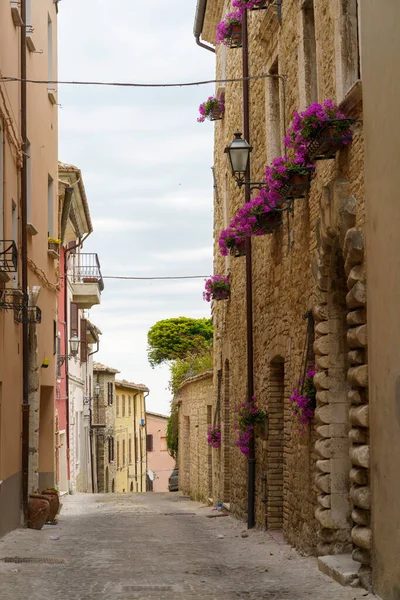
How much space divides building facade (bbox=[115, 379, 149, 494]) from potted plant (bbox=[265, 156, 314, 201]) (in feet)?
131

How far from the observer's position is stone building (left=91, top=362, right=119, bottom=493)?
146 feet

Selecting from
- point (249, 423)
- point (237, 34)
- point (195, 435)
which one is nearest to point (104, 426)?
point (195, 435)

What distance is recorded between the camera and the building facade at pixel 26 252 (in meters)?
13.7

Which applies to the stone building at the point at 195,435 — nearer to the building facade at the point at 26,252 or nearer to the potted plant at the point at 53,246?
the building facade at the point at 26,252

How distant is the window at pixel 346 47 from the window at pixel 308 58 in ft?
5.51

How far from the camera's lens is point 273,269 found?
14.0 meters

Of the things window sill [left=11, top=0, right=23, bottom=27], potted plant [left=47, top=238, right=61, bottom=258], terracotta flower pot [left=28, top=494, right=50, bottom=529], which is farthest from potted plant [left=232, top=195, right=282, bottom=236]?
potted plant [left=47, top=238, right=61, bottom=258]

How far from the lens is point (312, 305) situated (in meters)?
10.9

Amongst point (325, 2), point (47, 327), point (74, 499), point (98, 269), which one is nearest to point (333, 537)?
point (325, 2)

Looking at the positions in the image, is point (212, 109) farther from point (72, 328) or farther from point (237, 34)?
point (72, 328)

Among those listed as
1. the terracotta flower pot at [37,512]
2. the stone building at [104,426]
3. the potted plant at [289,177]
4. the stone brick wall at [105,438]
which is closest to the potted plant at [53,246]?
the terracotta flower pot at [37,512]

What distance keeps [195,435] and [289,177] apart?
1838 centimetres

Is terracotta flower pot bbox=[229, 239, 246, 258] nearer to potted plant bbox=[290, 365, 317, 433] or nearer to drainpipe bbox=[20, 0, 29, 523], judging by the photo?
drainpipe bbox=[20, 0, 29, 523]

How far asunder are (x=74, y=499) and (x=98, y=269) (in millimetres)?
7415
